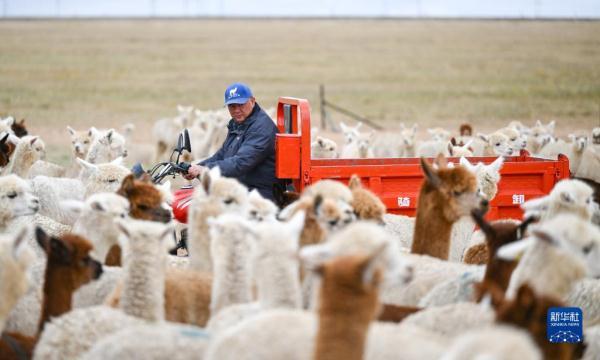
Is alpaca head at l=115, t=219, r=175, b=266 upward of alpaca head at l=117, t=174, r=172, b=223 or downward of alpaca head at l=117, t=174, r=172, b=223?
downward

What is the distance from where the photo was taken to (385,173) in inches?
311

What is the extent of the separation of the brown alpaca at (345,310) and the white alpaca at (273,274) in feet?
2.59

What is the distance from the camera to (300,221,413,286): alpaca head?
3.89 m

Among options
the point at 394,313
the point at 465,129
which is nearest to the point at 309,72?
the point at 465,129

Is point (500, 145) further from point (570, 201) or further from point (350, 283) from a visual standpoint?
point (350, 283)

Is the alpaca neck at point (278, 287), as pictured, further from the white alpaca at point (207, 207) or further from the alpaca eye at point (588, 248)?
the alpaca eye at point (588, 248)

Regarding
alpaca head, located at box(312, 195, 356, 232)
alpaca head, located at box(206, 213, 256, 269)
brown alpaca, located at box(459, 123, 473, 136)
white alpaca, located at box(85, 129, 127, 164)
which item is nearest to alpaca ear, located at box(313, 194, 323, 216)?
alpaca head, located at box(312, 195, 356, 232)

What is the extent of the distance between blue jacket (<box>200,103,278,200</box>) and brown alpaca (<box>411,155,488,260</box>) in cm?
201

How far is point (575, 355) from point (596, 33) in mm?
60775

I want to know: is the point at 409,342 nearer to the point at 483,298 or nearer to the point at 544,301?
the point at 544,301

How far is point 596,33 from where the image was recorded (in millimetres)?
61406

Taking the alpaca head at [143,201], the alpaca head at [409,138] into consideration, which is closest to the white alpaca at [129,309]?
the alpaca head at [143,201]

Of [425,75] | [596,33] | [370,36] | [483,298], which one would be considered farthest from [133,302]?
[370,36]

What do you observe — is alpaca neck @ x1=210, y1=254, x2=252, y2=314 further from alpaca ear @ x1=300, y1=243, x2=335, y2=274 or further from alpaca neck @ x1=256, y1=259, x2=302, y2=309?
alpaca ear @ x1=300, y1=243, x2=335, y2=274
